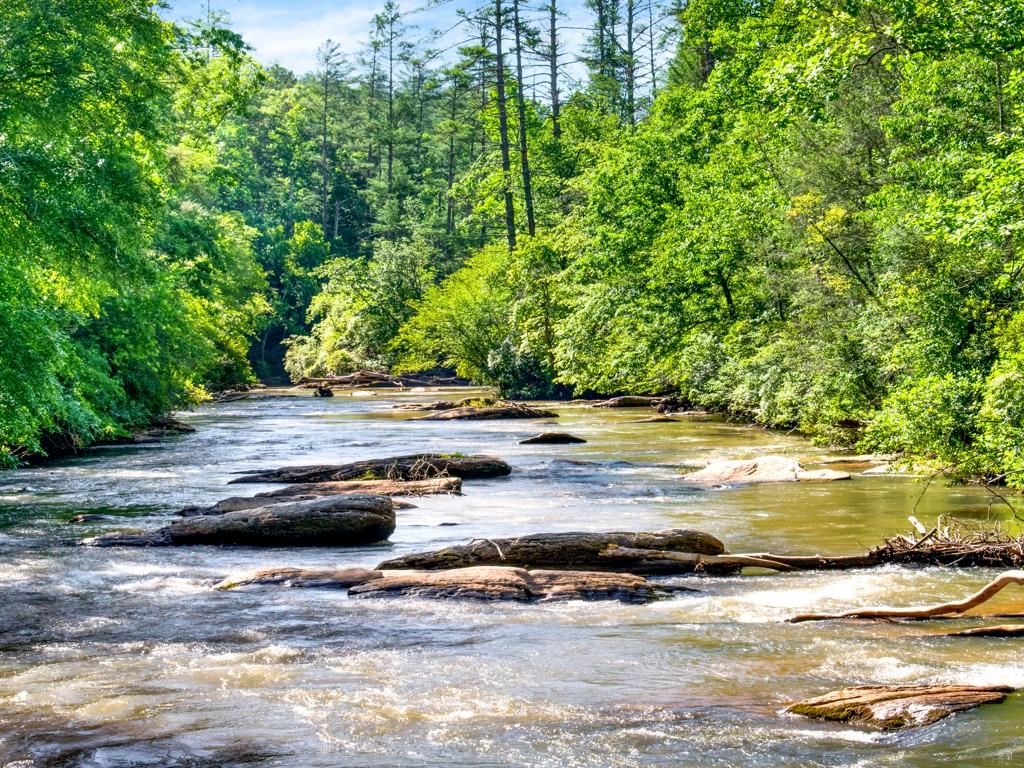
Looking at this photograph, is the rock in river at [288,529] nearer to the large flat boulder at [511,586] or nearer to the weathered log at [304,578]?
the weathered log at [304,578]

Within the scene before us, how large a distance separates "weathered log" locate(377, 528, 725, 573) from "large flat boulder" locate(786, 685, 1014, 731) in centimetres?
450

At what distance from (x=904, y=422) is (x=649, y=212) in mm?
22748

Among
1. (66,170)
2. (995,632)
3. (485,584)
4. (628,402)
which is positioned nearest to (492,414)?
(628,402)

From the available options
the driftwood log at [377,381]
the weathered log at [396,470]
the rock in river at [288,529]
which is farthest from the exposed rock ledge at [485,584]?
the driftwood log at [377,381]

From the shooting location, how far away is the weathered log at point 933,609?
8.44 meters

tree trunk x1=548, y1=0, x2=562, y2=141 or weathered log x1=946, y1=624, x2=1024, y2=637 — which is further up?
tree trunk x1=548, y1=0, x2=562, y2=141

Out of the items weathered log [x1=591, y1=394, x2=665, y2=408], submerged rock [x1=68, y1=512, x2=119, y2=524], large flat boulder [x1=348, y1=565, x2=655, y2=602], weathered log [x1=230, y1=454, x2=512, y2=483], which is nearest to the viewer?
large flat boulder [x1=348, y1=565, x2=655, y2=602]

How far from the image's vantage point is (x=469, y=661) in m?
8.54

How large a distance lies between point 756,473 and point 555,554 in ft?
27.8

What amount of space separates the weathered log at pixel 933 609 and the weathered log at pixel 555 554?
7.87ft

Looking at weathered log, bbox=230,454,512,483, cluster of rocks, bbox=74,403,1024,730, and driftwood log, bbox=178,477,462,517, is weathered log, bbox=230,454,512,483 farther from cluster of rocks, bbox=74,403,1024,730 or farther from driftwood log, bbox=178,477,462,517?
cluster of rocks, bbox=74,403,1024,730

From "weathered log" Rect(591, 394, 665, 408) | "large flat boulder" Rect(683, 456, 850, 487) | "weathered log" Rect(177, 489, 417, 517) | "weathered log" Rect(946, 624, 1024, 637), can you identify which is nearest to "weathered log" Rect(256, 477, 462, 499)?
"weathered log" Rect(177, 489, 417, 517)

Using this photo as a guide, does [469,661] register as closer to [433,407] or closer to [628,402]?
[433,407]

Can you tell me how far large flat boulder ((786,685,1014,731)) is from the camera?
688 centimetres
